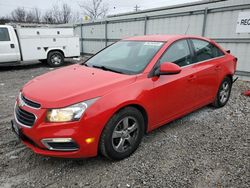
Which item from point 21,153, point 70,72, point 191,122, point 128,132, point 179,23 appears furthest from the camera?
point 179,23

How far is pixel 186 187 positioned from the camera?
2391 mm

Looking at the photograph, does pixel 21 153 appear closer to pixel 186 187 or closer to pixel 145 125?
pixel 145 125

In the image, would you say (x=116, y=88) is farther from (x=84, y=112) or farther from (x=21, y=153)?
(x=21, y=153)

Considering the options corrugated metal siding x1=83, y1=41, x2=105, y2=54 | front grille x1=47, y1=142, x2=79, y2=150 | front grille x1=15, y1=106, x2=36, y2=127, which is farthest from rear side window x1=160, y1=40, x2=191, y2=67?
corrugated metal siding x1=83, y1=41, x2=105, y2=54

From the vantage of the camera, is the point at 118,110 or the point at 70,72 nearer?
the point at 118,110

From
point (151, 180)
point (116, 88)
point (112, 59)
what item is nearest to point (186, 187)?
point (151, 180)

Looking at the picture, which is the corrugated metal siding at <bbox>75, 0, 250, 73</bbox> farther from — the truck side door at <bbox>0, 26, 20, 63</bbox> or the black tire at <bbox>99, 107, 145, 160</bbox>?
the truck side door at <bbox>0, 26, 20, 63</bbox>

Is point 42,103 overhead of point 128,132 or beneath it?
overhead

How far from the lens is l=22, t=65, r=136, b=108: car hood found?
7.89 ft

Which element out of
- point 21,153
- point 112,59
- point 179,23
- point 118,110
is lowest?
point 21,153

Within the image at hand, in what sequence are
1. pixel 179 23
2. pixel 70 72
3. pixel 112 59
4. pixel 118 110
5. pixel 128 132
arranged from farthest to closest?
pixel 179 23
pixel 112 59
pixel 70 72
pixel 128 132
pixel 118 110

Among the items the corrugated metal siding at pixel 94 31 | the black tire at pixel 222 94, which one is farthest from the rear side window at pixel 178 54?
the corrugated metal siding at pixel 94 31

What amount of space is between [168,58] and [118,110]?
1.30 metres

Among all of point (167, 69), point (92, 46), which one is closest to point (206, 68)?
point (167, 69)
